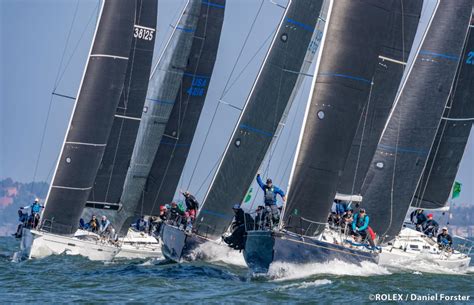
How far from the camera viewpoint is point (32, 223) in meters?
29.0

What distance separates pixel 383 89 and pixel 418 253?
5008 mm

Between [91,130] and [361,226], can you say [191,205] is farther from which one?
[361,226]

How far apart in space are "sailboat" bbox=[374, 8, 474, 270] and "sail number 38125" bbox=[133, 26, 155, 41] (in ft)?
29.3

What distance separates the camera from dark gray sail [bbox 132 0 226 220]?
33.7 meters

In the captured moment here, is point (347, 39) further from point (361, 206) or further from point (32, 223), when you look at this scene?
point (32, 223)

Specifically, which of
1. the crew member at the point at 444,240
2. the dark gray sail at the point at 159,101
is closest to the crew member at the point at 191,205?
the dark gray sail at the point at 159,101

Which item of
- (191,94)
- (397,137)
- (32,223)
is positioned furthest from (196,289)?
(191,94)

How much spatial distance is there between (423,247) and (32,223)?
35.7 feet

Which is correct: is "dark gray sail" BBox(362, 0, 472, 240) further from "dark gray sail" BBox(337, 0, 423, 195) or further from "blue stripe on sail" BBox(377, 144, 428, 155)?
"dark gray sail" BBox(337, 0, 423, 195)

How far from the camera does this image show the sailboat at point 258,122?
94.2 ft

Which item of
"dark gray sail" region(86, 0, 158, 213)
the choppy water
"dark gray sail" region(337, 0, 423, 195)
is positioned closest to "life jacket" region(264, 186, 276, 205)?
the choppy water

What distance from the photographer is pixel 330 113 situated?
2316 centimetres

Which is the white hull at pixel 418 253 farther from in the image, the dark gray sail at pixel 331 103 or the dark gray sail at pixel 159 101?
the dark gray sail at pixel 159 101

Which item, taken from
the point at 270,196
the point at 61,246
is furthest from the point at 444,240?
the point at 61,246
